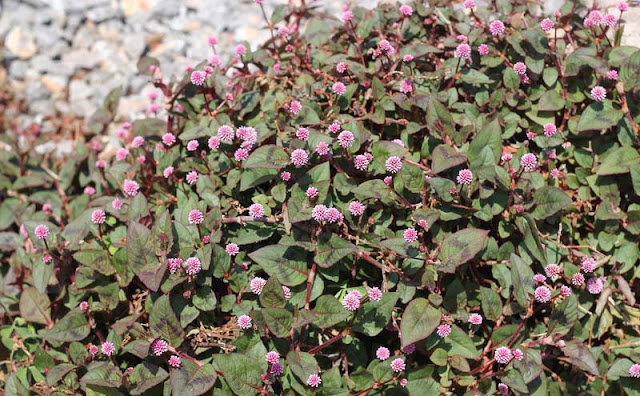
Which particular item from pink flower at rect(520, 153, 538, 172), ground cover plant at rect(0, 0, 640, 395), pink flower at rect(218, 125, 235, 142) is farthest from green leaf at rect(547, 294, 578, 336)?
pink flower at rect(218, 125, 235, 142)

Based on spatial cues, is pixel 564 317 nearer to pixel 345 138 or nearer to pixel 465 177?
pixel 465 177

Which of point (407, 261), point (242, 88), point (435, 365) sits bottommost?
point (435, 365)

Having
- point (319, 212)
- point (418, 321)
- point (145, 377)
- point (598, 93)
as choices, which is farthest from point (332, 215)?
point (598, 93)

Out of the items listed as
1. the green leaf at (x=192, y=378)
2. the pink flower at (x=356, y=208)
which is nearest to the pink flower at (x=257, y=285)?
the green leaf at (x=192, y=378)

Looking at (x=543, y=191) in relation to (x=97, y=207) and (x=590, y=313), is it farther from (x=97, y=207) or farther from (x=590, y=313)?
(x=97, y=207)

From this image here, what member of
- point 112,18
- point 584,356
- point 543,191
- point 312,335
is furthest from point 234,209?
point 112,18

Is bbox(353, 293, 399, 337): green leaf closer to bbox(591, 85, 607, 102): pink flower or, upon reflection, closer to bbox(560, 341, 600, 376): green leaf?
bbox(560, 341, 600, 376): green leaf
